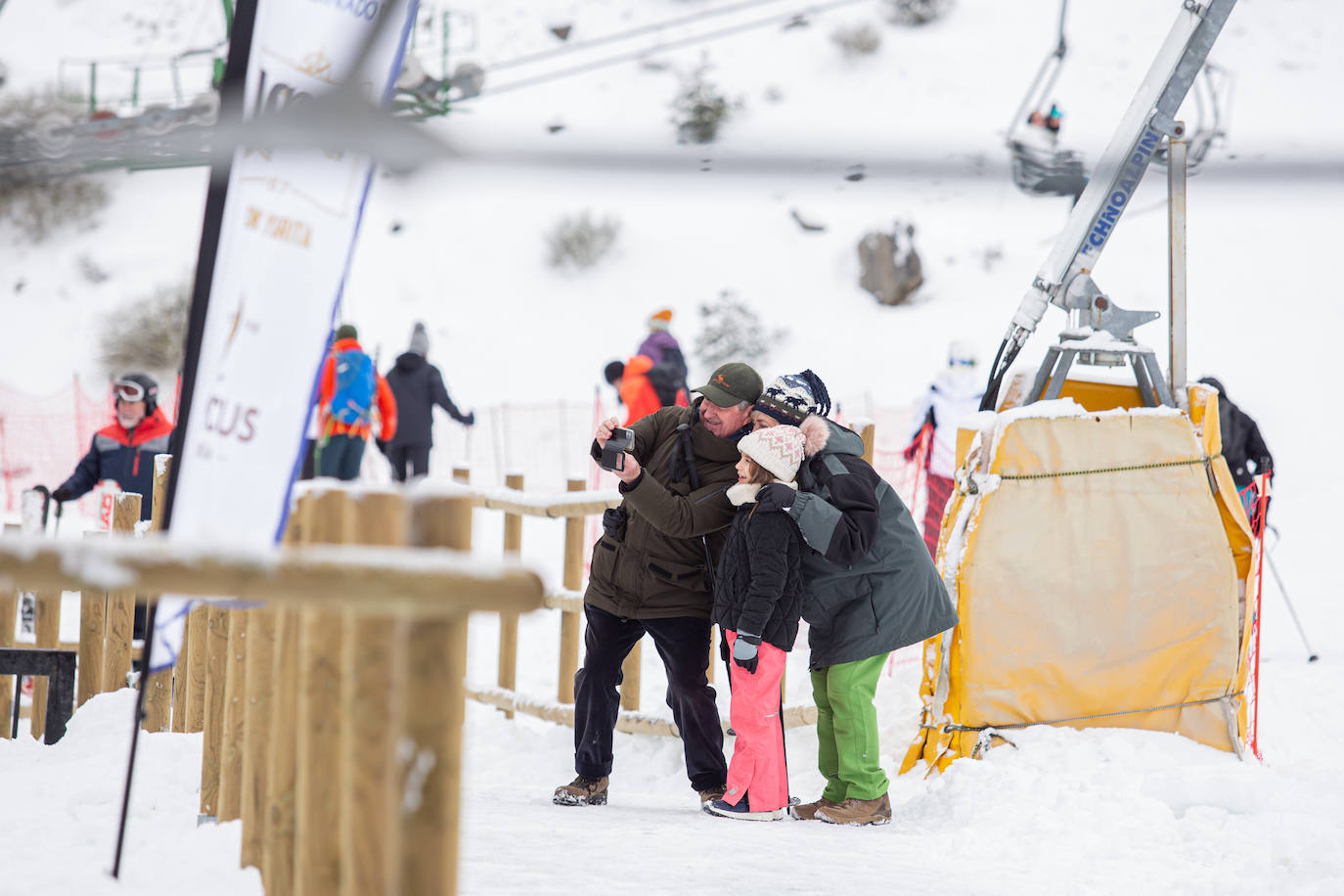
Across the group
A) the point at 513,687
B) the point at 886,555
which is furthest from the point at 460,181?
the point at 513,687

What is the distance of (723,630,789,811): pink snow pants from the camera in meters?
3.87

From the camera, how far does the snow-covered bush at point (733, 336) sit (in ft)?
67.4

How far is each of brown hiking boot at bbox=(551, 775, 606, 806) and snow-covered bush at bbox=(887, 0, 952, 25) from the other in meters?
27.9

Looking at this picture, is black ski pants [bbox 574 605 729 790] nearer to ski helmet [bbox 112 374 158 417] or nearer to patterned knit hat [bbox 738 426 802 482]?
patterned knit hat [bbox 738 426 802 482]

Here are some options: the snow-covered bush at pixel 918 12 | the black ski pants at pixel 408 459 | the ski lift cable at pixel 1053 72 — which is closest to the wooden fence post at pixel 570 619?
the ski lift cable at pixel 1053 72

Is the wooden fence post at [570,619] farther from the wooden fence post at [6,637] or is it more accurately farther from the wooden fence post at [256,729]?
the wooden fence post at [256,729]

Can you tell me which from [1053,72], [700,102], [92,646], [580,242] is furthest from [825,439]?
[580,242]

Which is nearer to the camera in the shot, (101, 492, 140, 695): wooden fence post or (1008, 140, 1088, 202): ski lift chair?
(1008, 140, 1088, 202): ski lift chair

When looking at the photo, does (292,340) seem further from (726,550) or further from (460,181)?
(726,550)

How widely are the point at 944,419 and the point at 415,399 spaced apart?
425 cm

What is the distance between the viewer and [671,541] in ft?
13.1

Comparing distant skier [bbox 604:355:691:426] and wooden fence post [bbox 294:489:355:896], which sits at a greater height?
distant skier [bbox 604:355:691:426]

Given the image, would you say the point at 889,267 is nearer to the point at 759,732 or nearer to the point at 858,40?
the point at 858,40

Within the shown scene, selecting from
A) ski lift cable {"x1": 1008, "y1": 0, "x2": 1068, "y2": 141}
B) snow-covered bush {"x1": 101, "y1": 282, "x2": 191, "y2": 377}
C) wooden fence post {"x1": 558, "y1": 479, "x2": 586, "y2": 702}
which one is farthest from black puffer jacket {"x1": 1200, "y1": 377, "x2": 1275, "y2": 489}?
snow-covered bush {"x1": 101, "y1": 282, "x2": 191, "y2": 377}
